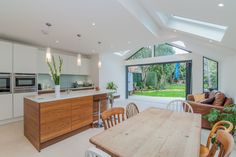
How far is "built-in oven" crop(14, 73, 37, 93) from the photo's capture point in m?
4.30

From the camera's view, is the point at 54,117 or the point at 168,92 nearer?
the point at 54,117

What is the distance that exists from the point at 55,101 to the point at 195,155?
256 centimetres

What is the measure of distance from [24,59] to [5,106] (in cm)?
152

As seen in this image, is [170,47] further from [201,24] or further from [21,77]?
[21,77]

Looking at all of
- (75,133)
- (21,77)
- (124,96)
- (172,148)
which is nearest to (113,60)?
(124,96)

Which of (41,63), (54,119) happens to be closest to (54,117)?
(54,119)

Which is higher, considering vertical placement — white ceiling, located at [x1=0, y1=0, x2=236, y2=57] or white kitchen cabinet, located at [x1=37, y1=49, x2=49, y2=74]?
white ceiling, located at [x1=0, y1=0, x2=236, y2=57]

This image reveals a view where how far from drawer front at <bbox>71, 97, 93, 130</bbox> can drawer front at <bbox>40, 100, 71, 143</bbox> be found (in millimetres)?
143

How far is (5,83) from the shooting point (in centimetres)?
408

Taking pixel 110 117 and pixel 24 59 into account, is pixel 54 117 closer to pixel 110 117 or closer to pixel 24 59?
pixel 110 117

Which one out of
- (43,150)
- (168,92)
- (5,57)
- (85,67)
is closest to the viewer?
(43,150)

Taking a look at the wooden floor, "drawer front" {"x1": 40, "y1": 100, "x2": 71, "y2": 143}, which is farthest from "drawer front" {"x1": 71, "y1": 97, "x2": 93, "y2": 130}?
the wooden floor

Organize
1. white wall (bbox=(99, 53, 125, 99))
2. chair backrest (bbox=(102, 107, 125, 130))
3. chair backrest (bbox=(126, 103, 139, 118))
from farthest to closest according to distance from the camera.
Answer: white wall (bbox=(99, 53, 125, 99)) < chair backrest (bbox=(126, 103, 139, 118)) < chair backrest (bbox=(102, 107, 125, 130))

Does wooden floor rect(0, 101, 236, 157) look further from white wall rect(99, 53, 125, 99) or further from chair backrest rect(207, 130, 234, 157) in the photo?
white wall rect(99, 53, 125, 99)
